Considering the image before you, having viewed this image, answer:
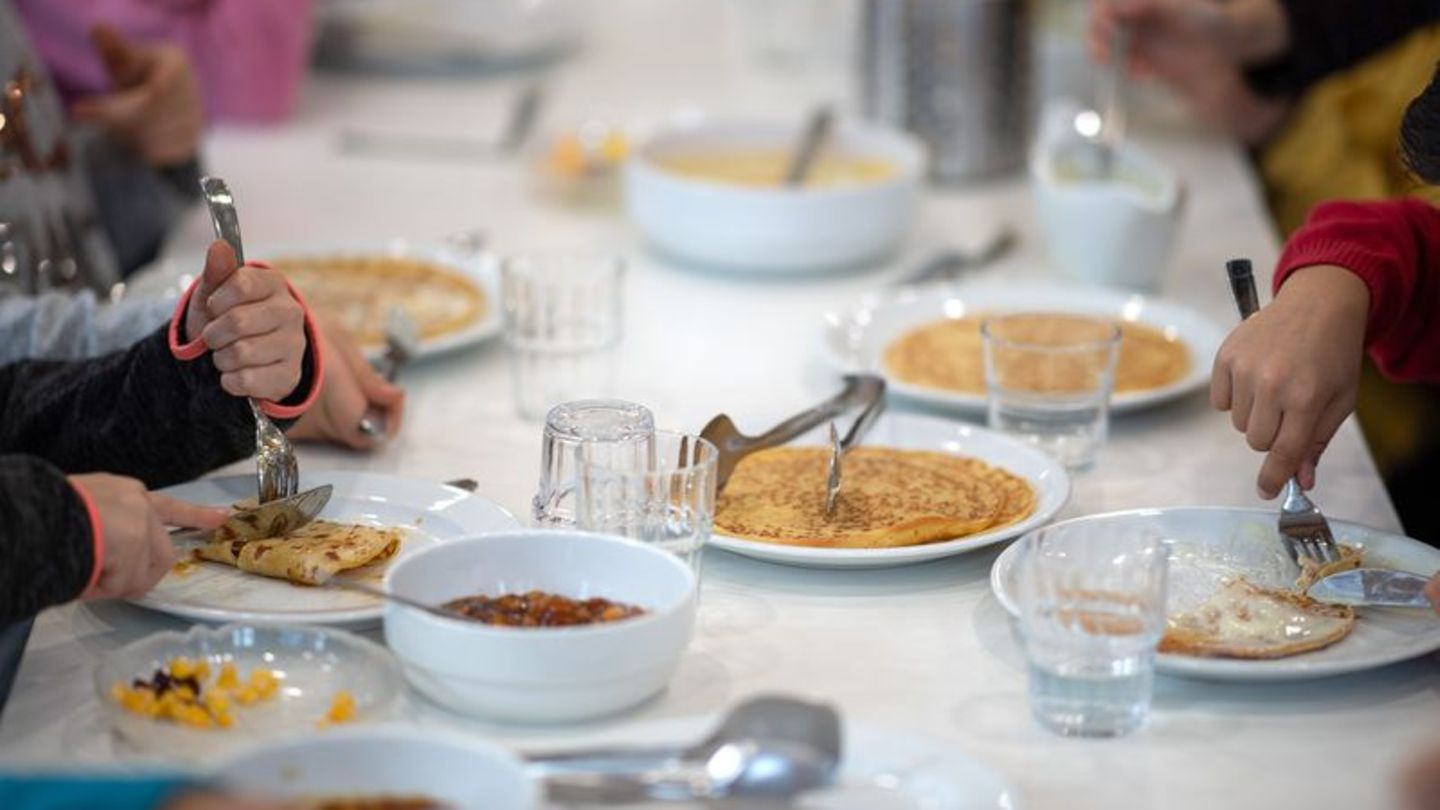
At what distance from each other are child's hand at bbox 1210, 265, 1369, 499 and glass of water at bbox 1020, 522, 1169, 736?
34cm

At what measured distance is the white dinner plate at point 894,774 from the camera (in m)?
1.10

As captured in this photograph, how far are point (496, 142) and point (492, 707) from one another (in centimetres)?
184

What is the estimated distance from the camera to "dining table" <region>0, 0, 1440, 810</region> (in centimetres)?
121

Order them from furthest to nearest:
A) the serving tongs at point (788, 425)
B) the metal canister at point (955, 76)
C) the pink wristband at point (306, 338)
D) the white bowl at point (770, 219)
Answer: the metal canister at point (955, 76) < the white bowl at point (770, 219) < the serving tongs at point (788, 425) < the pink wristband at point (306, 338)

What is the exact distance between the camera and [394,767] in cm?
102

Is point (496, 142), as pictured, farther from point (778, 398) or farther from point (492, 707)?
point (492, 707)

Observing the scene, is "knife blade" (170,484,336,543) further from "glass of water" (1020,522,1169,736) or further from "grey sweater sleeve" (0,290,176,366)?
"glass of water" (1020,522,1169,736)

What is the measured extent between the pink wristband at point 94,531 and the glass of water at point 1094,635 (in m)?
0.60

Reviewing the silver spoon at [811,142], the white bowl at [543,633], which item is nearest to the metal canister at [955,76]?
the silver spoon at [811,142]

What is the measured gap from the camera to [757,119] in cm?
264

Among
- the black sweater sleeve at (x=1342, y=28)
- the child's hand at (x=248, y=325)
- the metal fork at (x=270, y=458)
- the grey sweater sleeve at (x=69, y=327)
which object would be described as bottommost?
the metal fork at (x=270, y=458)

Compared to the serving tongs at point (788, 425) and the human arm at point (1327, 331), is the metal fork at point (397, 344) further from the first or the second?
the human arm at point (1327, 331)

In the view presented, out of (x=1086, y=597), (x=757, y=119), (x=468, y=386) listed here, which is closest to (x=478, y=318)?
(x=468, y=386)

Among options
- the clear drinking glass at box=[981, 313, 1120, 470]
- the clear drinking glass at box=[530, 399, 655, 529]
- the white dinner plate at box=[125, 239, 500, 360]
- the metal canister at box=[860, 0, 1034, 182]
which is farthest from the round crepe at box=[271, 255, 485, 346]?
the metal canister at box=[860, 0, 1034, 182]
